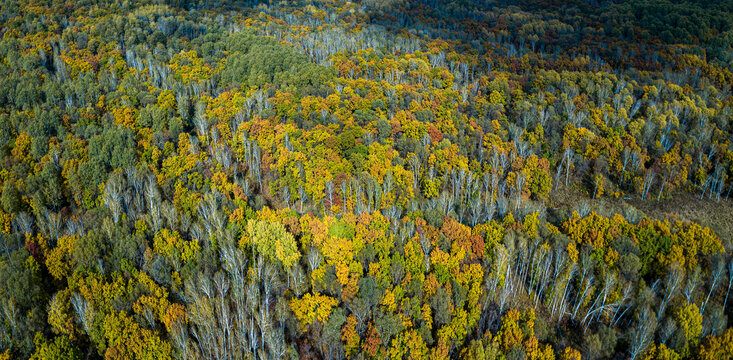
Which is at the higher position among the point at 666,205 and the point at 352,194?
the point at 352,194

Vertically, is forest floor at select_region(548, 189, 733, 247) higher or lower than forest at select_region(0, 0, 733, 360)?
lower

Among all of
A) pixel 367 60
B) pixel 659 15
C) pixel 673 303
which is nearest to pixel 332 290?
pixel 673 303

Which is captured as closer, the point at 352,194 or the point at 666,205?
the point at 352,194

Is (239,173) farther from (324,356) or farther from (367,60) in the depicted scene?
(367,60)

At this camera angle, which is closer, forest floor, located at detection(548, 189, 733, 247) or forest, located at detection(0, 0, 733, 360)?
forest, located at detection(0, 0, 733, 360)
